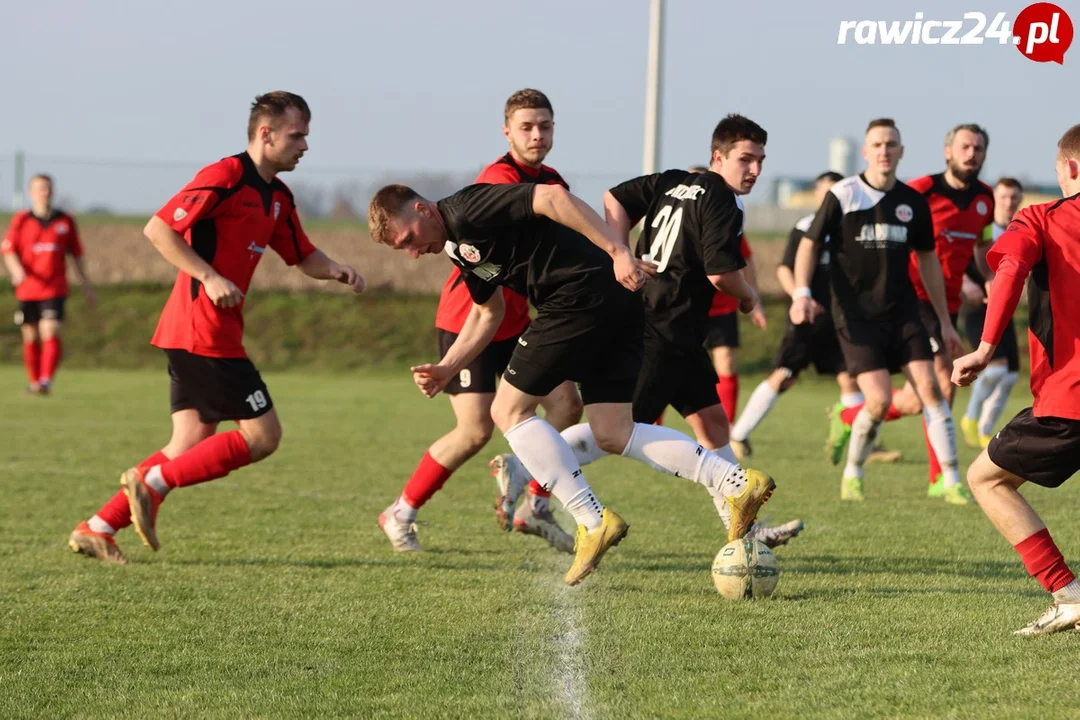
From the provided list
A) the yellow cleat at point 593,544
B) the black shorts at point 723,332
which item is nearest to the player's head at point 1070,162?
the yellow cleat at point 593,544

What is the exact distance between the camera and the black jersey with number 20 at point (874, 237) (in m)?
7.81

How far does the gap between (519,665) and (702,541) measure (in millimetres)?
2656

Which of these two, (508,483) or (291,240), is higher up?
(291,240)

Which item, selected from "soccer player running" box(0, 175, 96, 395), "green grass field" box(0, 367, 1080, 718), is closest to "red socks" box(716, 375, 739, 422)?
"green grass field" box(0, 367, 1080, 718)

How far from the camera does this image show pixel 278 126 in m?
5.96

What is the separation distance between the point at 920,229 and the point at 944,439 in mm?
1291

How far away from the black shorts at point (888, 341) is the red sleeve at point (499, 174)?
8.96 ft

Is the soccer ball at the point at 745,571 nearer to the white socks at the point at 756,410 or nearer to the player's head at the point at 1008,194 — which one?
the white socks at the point at 756,410

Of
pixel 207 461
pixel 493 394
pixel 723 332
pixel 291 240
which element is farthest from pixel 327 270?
pixel 723 332

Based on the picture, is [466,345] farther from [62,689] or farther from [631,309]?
[62,689]

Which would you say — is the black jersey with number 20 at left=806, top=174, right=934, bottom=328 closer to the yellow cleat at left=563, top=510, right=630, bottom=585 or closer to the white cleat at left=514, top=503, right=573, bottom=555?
the white cleat at left=514, top=503, right=573, bottom=555

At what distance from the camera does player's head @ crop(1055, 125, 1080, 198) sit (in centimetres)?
428

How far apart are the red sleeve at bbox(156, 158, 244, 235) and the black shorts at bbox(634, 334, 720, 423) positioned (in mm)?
2008

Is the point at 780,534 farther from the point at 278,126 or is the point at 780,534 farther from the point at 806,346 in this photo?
the point at 806,346
